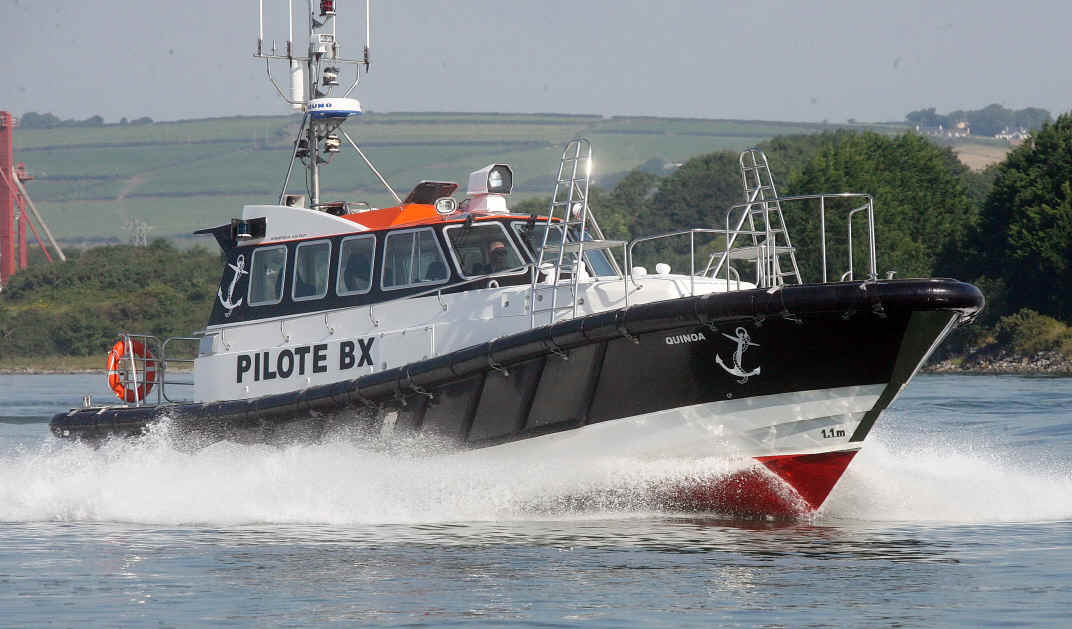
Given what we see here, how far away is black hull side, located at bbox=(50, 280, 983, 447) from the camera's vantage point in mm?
10055

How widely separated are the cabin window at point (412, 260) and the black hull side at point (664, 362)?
1026 mm

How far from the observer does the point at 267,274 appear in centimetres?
1329

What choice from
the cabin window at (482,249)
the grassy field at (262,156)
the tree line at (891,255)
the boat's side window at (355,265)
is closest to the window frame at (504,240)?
the cabin window at (482,249)

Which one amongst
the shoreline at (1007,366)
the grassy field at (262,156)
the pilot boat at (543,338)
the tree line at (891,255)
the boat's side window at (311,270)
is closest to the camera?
the pilot boat at (543,338)

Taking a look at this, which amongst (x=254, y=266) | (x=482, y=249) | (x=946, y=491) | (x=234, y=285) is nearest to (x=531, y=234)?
(x=482, y=249)

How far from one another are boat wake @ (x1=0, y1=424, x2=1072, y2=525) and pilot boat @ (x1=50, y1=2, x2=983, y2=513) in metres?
0.14

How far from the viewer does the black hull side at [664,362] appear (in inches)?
396

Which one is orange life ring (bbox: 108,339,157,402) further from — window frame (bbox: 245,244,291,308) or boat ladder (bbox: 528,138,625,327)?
boat ladder (bbox: 528,138,625,327)

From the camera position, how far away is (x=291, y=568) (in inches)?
357

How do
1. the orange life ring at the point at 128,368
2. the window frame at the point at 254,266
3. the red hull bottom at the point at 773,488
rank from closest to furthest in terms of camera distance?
the red hull bottom at the point at 773,488 < the window frame at the point at 254,266 < the orange life ring at the point at 128,368

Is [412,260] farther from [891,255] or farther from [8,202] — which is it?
[8,202]

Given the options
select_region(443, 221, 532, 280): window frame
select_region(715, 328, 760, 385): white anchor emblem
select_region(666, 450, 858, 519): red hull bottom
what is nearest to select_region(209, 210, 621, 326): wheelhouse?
select_region(443, 221, 532, 280): window frame

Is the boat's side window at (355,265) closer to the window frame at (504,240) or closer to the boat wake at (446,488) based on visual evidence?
the window frame at (504,240)

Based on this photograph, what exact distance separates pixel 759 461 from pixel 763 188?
2431mm
